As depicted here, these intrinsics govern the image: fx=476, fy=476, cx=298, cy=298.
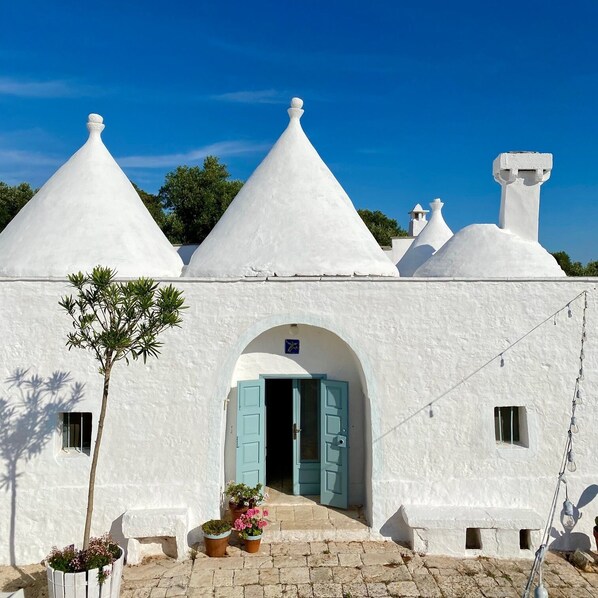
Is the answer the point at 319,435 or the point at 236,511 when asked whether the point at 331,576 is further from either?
the point at 319,435

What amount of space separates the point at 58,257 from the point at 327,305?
4.27 m

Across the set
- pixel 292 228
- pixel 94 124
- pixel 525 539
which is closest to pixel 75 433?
pixel 292 228

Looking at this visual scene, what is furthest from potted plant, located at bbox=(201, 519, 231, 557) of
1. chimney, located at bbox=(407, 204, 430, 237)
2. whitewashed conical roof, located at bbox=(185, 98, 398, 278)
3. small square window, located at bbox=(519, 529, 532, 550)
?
chimney, located at bbox=(407, 204, 430, 237)

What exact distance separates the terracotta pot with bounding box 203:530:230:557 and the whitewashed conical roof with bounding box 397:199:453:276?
7.80 m

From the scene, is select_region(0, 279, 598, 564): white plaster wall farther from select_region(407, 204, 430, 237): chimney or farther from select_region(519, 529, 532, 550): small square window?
select_region(407, 204, 430, 237): chimney

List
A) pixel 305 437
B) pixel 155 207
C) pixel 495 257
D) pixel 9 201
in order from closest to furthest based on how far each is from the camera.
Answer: pixel 305 437
pixel 495 257
pixel 9 201
pixel 155 207

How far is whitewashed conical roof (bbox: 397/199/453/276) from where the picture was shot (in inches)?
484

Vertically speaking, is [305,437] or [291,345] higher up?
[291,345]

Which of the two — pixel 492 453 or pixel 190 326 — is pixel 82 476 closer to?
pixel 190 326

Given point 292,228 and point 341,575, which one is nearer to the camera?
point 341,575

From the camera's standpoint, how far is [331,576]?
5.83 m

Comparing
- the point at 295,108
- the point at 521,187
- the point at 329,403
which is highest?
the point at 295,108

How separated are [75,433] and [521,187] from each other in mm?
8083

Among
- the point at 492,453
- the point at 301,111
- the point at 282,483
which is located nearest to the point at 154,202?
the point at 301,111
